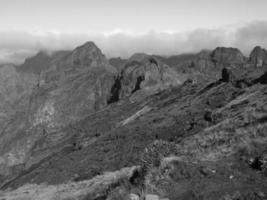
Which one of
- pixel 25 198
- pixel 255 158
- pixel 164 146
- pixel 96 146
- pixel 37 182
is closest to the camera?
pixel 255 158

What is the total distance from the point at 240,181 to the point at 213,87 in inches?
4561

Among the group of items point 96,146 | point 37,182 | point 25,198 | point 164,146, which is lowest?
point 37,182

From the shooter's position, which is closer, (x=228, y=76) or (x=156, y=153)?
(x=156, y=153)

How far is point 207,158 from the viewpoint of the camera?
1078 inches

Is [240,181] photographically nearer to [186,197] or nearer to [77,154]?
[186,197]

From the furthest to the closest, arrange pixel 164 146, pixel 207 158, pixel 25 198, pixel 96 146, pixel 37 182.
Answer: pixel 96 146, pixel 37 182, pixel 25 198, pixel 164 146, pixel 207 158

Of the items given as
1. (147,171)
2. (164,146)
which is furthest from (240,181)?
(164,146)

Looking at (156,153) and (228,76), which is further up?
(156,153)

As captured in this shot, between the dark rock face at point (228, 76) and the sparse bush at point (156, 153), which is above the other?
the sparse bush at point (156, 153)

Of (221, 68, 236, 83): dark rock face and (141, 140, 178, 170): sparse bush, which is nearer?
(141, 140, 178, 170): sparse bush

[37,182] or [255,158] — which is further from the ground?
[255,158]

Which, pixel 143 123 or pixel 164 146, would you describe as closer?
pixel 164 146

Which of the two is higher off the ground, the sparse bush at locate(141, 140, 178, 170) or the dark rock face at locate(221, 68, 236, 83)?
the sparse bush at locate(141, 140, 178, 170)

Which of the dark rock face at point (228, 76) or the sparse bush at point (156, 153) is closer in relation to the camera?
the sparse bush at point (156, 153)
